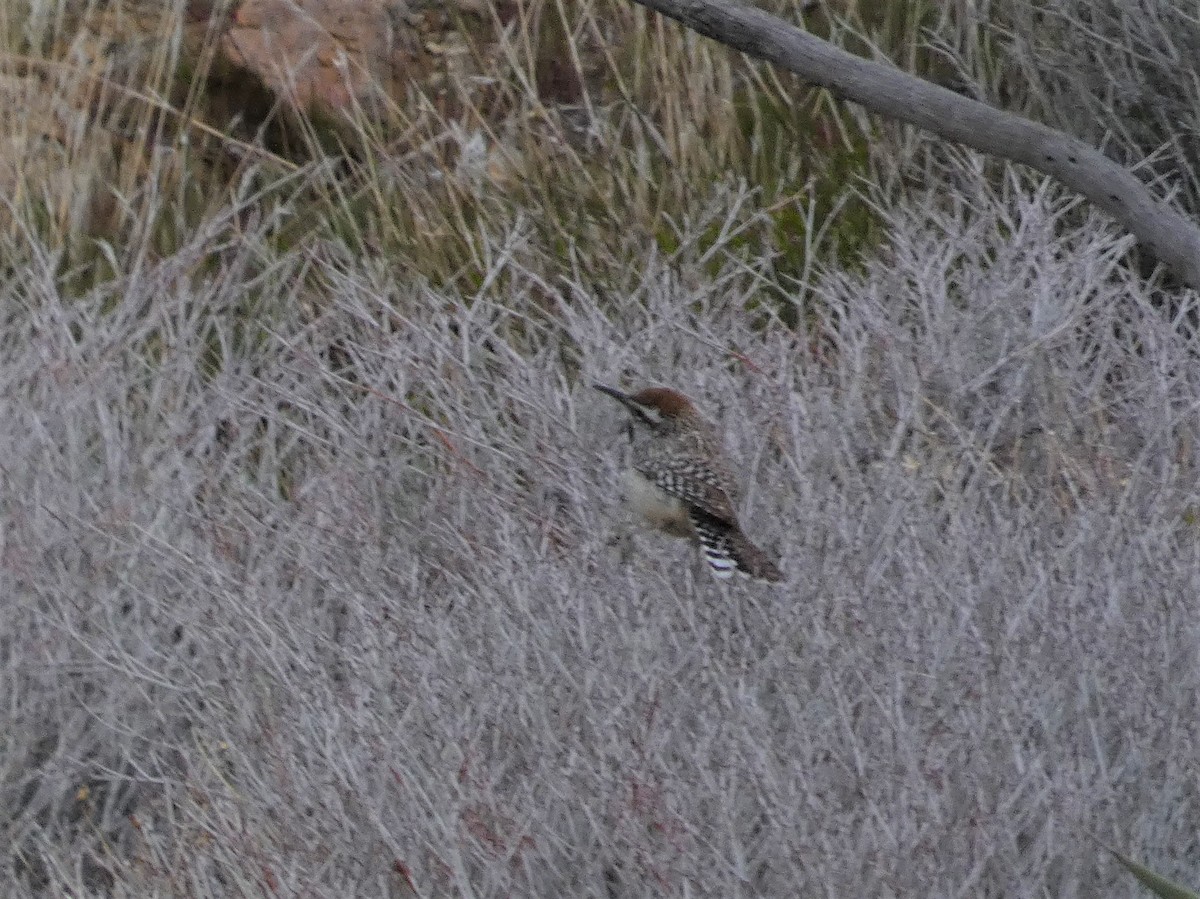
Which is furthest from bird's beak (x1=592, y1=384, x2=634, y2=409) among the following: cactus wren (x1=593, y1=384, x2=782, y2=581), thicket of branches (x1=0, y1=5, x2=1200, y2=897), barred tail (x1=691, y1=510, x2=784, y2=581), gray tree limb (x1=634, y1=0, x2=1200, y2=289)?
gray tree limb (x1=634, y1=0, x2=1200, y2=289)

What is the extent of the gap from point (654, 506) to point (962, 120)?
4.04 ft

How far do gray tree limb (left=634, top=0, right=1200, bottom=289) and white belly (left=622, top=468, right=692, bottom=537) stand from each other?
1069 mm

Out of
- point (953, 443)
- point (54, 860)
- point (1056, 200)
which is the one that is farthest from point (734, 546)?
point (1056, 200)

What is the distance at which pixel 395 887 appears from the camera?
2.65 metres

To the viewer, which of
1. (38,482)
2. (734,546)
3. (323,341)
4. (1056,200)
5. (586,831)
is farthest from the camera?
(1056,200)

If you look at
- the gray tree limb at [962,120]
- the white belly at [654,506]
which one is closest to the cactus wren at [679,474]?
the white belly at [654,506]

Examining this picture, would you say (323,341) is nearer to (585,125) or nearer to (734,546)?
(734,546)

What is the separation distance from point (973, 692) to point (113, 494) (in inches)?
71.6

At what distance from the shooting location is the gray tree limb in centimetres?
259

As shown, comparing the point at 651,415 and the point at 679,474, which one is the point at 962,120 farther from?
the point at 651,415

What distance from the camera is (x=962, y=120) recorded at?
2.70m

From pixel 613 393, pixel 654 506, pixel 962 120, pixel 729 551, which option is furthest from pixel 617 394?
pixel 962 120

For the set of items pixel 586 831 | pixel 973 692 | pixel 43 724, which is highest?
pixel 973 692

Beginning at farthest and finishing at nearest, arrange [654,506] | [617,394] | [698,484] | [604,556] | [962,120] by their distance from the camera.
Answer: [617,394] < [654,506] < [698,484] < [604,556] < [962,120]
